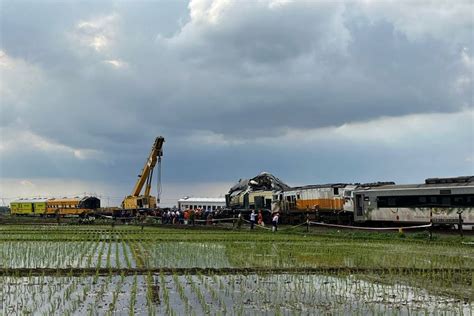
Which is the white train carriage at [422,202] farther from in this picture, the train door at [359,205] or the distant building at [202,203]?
the distant building at [202,203]

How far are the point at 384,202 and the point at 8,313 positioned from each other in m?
26.7

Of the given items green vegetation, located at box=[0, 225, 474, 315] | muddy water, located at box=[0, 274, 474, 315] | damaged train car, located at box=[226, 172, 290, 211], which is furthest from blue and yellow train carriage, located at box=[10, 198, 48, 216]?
muddy water, located at box=[0, 274, 474, 315]

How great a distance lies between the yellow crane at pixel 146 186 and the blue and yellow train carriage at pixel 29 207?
18992mm

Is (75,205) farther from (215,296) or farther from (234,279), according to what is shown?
(215,296)

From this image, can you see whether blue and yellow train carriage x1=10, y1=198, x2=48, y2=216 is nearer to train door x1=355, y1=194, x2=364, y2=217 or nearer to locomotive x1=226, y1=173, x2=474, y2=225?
locomotive x1=226, y1=173, x2=474, y2=225

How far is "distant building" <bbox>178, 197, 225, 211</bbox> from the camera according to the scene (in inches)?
2814

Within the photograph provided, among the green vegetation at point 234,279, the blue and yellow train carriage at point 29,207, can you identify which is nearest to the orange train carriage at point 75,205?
the blue and yellow train carriage at point 29,207

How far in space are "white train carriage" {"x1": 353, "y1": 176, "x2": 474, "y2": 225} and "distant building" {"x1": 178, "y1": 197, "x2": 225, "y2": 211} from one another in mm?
36208

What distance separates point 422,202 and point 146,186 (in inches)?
1245

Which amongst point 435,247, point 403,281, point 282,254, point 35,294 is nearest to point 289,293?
point 403,281

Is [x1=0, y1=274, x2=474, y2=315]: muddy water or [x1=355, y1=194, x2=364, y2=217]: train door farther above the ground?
[x1=355, y1=194, x2=364, y2=217]: train door

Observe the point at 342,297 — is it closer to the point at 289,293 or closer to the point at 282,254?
the point at 289,293

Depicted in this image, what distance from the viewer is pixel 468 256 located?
57.7 feet

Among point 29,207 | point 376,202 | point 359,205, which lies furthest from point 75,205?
point 376,202
